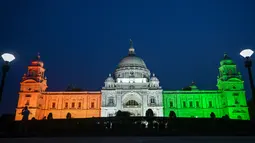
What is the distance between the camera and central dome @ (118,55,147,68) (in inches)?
2377

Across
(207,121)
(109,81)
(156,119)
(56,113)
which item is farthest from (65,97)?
(207,121)

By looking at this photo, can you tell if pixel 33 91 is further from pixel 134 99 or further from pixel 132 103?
pixel 134 99

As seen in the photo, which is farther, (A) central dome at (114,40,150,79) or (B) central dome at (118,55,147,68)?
(B) central dome at (118,55,147,68)

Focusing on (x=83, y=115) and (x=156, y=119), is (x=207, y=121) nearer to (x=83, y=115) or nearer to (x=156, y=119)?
(x=156, y=119)

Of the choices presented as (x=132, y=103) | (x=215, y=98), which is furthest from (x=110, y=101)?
(x=215, y=98)

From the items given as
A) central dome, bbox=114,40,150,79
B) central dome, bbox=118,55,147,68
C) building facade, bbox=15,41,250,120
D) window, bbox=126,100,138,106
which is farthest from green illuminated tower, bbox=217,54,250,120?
central dome, bbox=118,55,147,68

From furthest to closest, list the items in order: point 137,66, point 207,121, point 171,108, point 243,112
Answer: point 137,66, point 171,108, point 243,112, point 207,121

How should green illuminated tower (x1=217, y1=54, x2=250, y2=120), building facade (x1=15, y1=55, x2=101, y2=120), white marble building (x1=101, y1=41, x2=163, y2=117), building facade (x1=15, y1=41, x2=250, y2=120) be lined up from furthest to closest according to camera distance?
building facade (x1=15, y1=55, x2=101, y2=120) < building facade (x1=15, y1=41, x2=250, y2=120) < white marble building (x1=101, y1=41, x2=163, y2=117) < green illuminated tower (x1=217, y1=54, x2=250, y2=120)

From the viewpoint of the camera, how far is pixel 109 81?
52719mm

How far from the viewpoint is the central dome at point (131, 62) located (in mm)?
60375

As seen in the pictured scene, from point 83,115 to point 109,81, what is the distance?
10387 mm

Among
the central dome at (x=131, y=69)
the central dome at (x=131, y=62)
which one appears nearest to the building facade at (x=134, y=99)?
the central dome at (x=131, y=69)

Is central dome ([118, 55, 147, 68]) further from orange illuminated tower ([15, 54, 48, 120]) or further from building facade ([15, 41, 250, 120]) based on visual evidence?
orange illuminated tower ([15, 54, 48, 120])

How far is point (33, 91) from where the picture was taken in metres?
50.8
